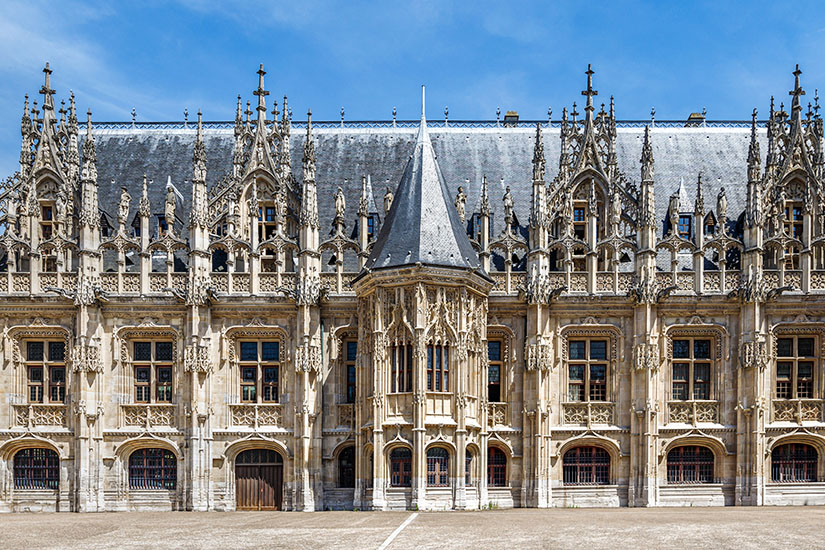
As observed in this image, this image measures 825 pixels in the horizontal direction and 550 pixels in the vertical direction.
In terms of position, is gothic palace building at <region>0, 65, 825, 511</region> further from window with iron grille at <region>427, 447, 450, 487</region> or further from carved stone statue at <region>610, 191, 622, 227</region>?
window with iron grille at <region>427, 447, 450, 487</region>

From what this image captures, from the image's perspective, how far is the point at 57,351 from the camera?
40.2 m

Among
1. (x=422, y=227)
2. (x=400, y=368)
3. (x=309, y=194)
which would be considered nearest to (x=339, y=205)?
(x=309, y=194)

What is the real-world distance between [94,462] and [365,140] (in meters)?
18.7

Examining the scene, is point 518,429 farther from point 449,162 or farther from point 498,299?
point 449,162

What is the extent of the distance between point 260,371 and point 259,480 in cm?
432

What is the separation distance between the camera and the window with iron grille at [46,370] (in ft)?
131

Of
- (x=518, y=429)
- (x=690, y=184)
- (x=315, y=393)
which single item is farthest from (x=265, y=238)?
(x=690, y=184)

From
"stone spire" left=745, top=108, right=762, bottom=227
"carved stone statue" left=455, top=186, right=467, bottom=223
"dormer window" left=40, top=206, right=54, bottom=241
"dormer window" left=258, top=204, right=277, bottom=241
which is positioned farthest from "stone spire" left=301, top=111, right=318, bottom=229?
"stone spire" left=745, top=108, right=762, bottom=227

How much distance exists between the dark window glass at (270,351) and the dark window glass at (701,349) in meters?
16.9

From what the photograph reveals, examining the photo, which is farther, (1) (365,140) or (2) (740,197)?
(1) (365,140)

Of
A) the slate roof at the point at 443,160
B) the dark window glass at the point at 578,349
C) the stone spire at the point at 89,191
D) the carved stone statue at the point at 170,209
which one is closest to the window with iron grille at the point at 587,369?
the dark window glass at the point at 578,349

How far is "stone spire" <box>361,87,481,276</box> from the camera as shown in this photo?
1448 inches

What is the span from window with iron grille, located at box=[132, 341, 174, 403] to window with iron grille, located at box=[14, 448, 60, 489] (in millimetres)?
4168

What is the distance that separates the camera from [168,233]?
1570 inches
